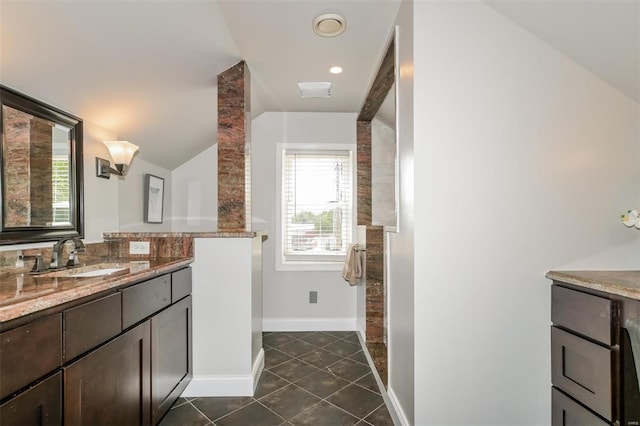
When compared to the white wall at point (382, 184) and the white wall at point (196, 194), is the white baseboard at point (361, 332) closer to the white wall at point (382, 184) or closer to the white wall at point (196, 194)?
the white wall at point (382, 184)

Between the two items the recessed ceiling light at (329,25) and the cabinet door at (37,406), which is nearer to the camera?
the cabinet door at (37,406)

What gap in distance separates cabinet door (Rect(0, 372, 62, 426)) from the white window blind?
112 inches

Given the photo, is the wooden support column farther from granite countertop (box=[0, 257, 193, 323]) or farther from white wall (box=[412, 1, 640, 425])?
white wall (box=[412, 1, 640, 425])

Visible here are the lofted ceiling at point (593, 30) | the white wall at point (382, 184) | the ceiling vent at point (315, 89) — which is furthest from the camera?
the white wall at point (382, 184)

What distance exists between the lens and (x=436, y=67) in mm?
1696

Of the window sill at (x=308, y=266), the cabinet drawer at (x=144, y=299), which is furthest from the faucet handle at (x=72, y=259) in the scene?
the window sill at (x=308, y=266)

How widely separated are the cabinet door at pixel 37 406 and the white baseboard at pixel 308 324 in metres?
2.76

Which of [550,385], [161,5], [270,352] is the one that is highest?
[161,5]

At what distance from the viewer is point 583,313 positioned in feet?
5.03

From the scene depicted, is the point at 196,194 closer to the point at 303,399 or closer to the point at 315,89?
the point at 315,89

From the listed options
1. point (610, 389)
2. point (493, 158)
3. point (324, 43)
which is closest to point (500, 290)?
point (610, 389)

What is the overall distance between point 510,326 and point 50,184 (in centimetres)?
258

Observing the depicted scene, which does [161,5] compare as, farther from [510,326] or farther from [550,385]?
[550,385]

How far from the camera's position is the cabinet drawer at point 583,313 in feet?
4.68
